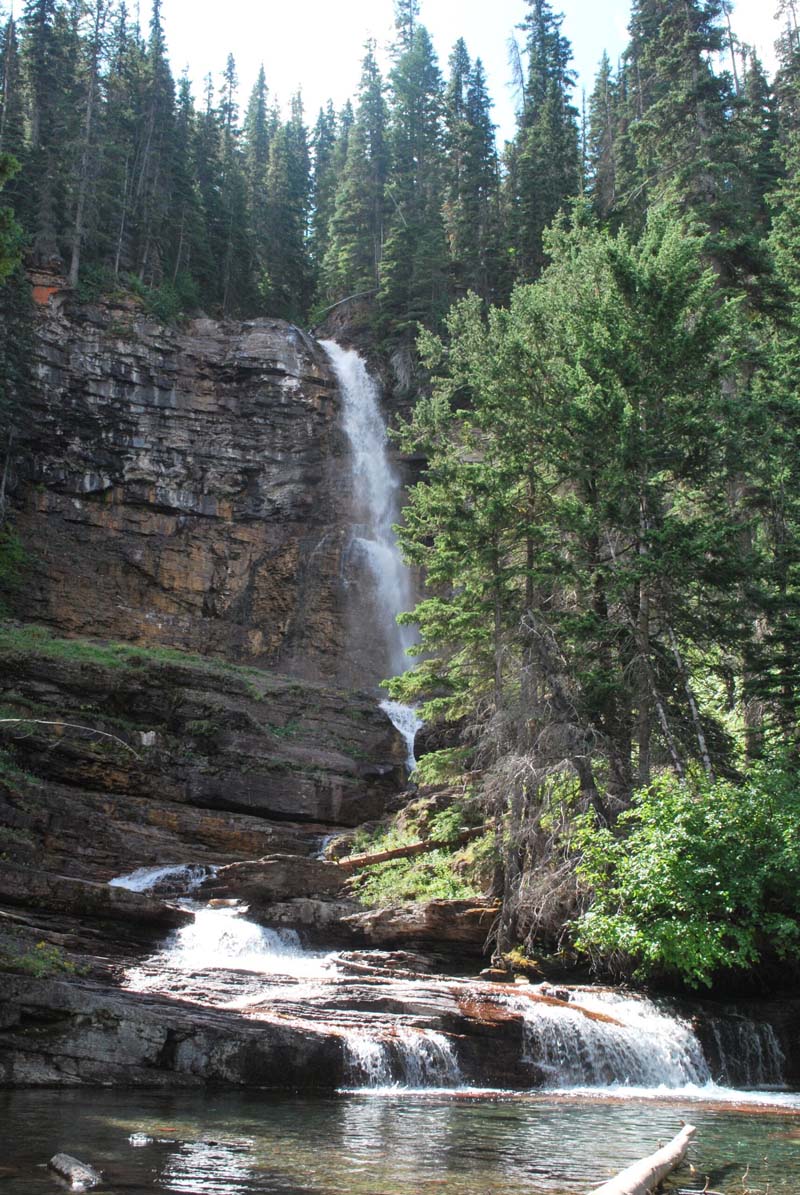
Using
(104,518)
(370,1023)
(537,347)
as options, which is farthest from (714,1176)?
(104,518)

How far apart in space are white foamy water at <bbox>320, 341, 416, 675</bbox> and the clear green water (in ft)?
84.6

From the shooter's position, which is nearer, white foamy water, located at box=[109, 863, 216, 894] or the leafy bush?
the leafy bush

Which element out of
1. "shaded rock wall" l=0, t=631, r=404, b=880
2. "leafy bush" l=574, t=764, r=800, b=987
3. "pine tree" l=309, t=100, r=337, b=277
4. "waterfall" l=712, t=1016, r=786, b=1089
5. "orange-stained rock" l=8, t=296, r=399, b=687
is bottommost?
"waterfall" l=712, t=1016, r=786, b=1089

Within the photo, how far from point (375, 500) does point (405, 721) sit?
12649mm

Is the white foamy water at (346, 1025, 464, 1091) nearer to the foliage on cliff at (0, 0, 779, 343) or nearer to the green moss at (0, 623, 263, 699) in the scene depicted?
the green moss at (0, 623, 263, 699)

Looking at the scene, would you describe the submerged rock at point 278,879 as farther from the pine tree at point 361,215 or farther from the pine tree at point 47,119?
the pine tree at point 361,215

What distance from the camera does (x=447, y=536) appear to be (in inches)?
774

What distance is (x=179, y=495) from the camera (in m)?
36.4

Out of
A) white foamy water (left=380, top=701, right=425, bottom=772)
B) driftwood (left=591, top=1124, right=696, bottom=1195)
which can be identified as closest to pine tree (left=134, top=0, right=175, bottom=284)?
white foamy water (left=380, top=701, right=425, bottom=772)

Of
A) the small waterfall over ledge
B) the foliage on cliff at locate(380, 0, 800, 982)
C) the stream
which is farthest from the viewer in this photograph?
the small waterfall over ledge

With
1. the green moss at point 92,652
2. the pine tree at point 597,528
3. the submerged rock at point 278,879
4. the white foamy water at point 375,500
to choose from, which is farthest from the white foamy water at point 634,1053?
the white foamy water at point 375,500

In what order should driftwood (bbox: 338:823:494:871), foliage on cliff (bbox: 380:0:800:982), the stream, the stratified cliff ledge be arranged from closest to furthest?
the stream < foliage on cliff (bbox: 380:0:800:982) < driftwood (bbox: 338:823:494:871) < the stratified cliff ledge

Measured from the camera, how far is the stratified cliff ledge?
34281 mm

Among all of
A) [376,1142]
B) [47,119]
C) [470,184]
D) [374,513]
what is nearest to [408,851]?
[376,1142]
